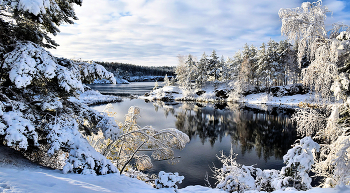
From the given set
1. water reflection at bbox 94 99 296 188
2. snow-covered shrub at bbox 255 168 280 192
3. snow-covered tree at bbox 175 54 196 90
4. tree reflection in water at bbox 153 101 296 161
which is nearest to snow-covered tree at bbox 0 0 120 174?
snow-covered shrub at bbox 255 168 280 192

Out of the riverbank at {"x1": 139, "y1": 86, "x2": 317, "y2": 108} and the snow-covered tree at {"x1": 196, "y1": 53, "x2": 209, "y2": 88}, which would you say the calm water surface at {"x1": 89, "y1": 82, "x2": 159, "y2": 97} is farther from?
the snow-covered tree at {"x1": 196, "y1": 53, "x2": 209, "y2": 88}

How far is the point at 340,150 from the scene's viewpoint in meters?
5.98

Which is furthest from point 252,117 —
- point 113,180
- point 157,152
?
point 113,180

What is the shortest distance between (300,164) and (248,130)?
18.5 m

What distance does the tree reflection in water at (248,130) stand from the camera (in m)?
19.0

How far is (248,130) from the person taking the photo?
24656 millimetres

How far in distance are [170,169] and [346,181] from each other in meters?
10.3

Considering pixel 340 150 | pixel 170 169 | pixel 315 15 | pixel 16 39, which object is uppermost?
pixel 315 15

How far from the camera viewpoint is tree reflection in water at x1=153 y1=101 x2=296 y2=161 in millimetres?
18984

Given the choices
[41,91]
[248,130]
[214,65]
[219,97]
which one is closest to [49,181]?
[41,91]

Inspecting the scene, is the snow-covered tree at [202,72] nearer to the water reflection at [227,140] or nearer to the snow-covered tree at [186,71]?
the snow-covered tree at [186,71]

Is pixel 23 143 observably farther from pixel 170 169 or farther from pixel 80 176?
pixel 170 169

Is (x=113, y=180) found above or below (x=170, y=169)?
above

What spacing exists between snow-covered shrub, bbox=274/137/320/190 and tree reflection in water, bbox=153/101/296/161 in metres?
9.86
